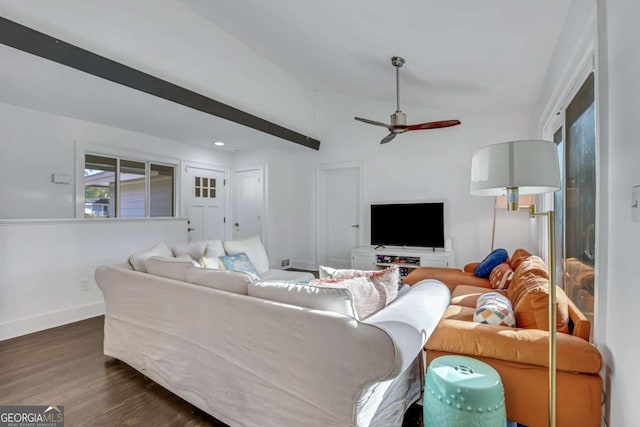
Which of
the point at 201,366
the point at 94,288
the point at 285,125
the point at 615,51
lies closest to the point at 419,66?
the point at 615,51

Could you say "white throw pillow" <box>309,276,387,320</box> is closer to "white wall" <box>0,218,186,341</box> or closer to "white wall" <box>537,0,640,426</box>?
"white wall" <box>537,0,640,426</box>

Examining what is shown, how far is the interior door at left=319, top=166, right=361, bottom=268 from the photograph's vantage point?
567cm

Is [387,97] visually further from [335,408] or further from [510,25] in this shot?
[335,408]

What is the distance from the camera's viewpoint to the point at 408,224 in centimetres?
487

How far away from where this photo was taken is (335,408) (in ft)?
4.10

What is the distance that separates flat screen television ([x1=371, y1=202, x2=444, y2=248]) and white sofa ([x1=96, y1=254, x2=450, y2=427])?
266 centimetres

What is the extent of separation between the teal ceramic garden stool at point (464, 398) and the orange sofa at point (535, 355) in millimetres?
140

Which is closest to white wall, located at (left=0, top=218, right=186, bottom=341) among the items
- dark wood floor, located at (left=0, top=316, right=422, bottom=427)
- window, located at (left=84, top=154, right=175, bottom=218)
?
dark wood floor, located at (left=0, top=316, right=422, bottom=427)

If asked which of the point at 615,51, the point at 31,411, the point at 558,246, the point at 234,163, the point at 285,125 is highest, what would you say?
the point at 285,125

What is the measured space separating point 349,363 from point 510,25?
234cm

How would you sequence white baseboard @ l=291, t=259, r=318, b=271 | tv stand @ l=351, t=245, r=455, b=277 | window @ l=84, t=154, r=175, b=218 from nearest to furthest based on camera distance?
window @ l=84, t=154, r=175, b=218 < tv stand @ l=351, t=245, r=455, b=277 < white baseboard @ l=291, t=259, r=318, b=271

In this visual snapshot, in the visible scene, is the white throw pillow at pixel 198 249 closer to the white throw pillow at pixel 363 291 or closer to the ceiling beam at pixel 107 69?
the ceiling beam at pixel 107 69

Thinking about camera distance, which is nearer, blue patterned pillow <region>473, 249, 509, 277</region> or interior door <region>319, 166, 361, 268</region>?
blue patterned pillow <region>473, 249, 509, 277</region>

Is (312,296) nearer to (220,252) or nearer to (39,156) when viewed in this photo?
(220,252)
